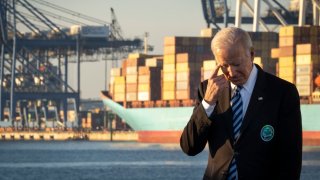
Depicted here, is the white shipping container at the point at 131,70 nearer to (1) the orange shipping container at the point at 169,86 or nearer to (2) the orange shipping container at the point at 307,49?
(1) the orange shipping container at the point at 169,86

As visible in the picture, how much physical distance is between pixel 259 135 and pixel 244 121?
0.11m

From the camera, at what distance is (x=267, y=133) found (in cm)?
610

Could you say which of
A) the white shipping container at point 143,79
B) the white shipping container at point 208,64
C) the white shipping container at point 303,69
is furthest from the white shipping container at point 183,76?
the white shipping container at point 303,69

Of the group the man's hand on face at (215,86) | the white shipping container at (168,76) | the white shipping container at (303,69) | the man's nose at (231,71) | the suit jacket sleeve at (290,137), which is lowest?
the white shipping container at (168,76)

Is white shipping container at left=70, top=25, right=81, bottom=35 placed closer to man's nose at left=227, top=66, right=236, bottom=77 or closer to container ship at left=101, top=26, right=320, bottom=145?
container ship at left=101, top=26, right=320, bottom=145

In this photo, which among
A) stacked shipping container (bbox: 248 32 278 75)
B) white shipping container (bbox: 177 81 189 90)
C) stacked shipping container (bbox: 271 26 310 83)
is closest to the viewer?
stacked shipping container (bbox: 271 26 310 83)

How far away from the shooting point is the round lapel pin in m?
6.09

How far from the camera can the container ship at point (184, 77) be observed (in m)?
80.1

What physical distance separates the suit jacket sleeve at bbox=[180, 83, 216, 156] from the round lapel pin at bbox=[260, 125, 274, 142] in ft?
0.98

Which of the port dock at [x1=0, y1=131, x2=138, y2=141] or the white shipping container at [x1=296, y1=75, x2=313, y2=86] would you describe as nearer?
the white shipping container at [x1=296, y1=75, x2=313, y2=86]

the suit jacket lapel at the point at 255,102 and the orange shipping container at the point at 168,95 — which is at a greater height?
the suit jacket lapel at the point at 255,102

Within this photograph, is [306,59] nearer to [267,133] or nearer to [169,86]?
[169,86]

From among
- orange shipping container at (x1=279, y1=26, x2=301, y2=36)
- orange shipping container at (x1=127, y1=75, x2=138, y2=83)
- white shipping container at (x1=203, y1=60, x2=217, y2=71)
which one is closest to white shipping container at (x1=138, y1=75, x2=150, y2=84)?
orange shipping container at (x1=127, y1=75, x2=138, y2=83)

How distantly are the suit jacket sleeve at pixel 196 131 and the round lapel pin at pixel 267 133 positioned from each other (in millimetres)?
299
